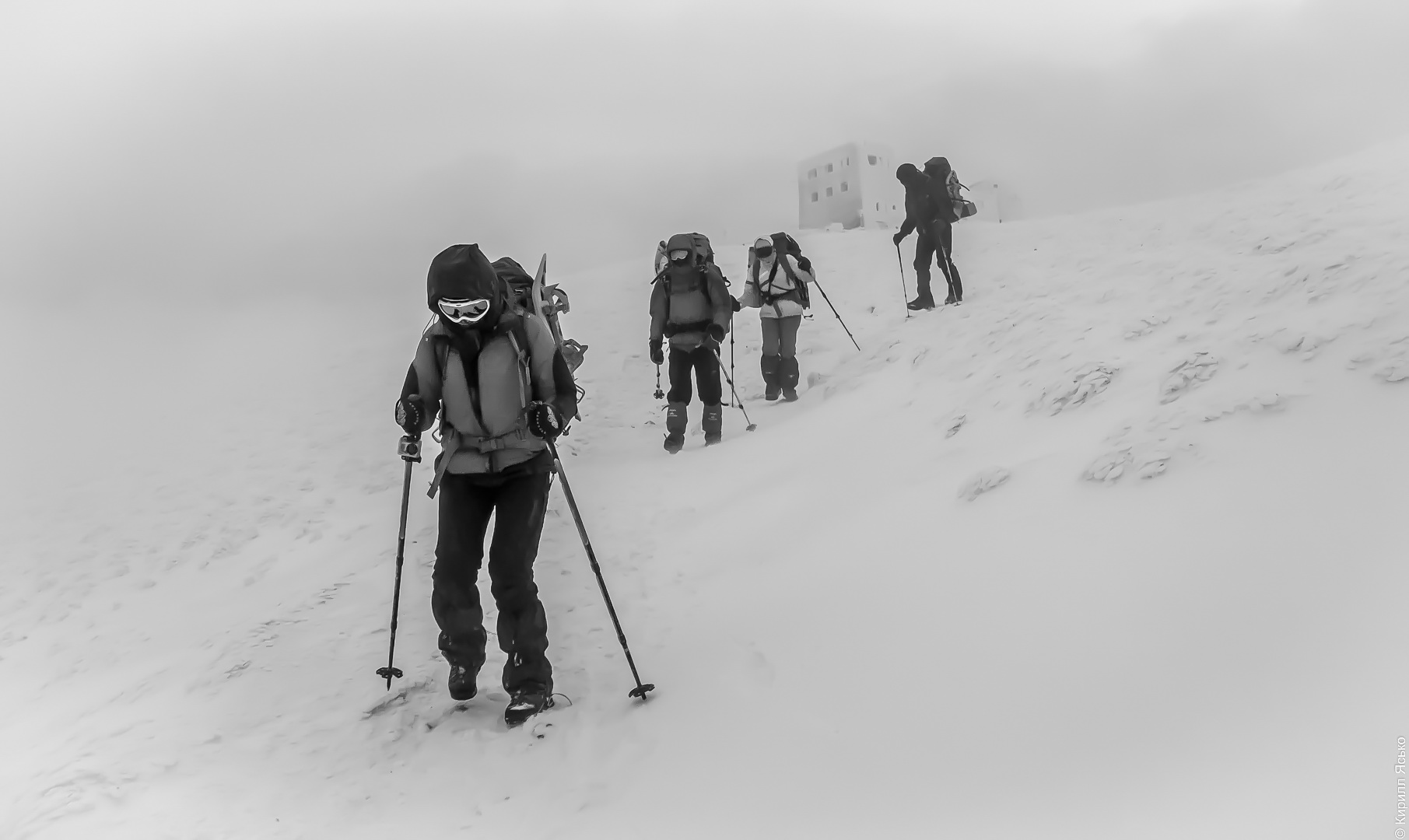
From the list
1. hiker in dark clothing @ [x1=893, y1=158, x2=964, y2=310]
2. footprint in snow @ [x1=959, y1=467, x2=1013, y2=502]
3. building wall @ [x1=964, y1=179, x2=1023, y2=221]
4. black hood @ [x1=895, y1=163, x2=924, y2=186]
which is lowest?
footprint in snow @ [x1=959, y1=467, x2=1013, y2=502]

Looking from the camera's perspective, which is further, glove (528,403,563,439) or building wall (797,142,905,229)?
building wall (797,142,905,229)

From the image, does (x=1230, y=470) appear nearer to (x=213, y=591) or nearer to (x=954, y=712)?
(x=954, y=712)

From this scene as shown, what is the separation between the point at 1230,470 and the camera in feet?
12.7

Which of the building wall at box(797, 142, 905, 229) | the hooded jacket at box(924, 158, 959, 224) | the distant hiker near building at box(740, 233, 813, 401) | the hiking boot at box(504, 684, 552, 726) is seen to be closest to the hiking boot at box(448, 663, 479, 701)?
the hiking boot at box(504, 684, 552, 726)

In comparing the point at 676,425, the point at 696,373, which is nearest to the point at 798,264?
the point at 696,373

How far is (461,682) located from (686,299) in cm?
566

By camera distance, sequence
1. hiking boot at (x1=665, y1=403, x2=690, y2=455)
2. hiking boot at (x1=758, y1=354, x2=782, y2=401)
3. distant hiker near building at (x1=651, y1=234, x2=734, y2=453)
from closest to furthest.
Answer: distant hiker near building at (x1=651, y1=234, x2=734, y2=453) → hiking boot at (x1=665, y1=403, x2=690, y2=455) → hiking boot at (x1=758, y1=354, x2=782, y2=401)

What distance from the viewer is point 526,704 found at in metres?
4.12

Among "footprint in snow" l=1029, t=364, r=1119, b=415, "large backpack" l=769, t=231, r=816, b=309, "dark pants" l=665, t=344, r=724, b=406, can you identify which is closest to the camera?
"footprint in snow" l=1029, t=364, r=1119, b=415

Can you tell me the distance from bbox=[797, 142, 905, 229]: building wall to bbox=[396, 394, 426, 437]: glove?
34842mm

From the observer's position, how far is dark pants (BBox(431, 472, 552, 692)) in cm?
425

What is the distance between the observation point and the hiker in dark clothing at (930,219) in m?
11.4

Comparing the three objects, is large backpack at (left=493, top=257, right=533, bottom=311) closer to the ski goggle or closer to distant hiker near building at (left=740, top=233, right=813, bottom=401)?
the ski goggle

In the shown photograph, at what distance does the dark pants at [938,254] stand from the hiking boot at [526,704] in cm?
915
